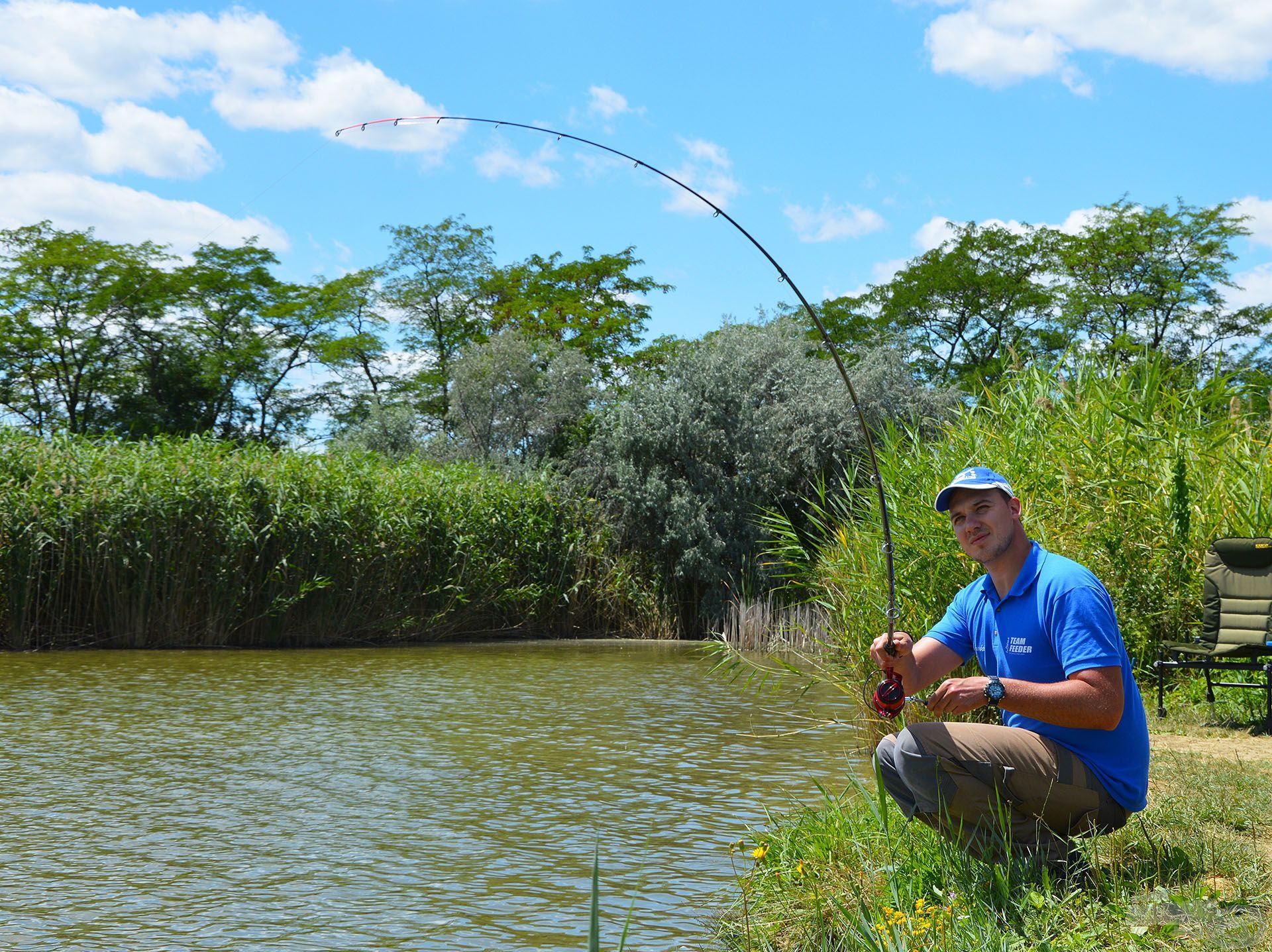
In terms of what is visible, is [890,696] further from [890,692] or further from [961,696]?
[961,696]

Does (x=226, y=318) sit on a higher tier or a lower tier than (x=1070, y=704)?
higher

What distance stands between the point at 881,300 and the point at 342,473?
74.1 feet

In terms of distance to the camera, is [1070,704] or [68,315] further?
[68,315]

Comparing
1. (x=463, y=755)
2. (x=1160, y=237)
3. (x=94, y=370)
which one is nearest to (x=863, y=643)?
(x=463, y=755)

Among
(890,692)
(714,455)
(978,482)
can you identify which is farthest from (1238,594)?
(714,455)

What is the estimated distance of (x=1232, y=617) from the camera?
314 inches

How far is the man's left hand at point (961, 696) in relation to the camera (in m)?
3.30

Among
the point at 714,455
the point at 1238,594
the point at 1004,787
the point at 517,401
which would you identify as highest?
the point at 517,401

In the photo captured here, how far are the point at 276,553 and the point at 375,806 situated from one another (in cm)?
1086

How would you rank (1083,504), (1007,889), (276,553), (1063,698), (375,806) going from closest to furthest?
(1063,698), (1007,889), (375,806), (1083,504), (276,553)

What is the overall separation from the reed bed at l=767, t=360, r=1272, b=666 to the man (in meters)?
3.70

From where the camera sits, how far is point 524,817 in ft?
21.4

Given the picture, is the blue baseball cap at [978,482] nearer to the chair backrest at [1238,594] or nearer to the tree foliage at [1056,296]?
the chair backrest at [1238,594]

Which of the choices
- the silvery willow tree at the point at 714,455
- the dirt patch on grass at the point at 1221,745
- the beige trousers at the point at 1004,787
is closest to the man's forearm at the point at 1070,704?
the beige trousers at the point at 1004,787
